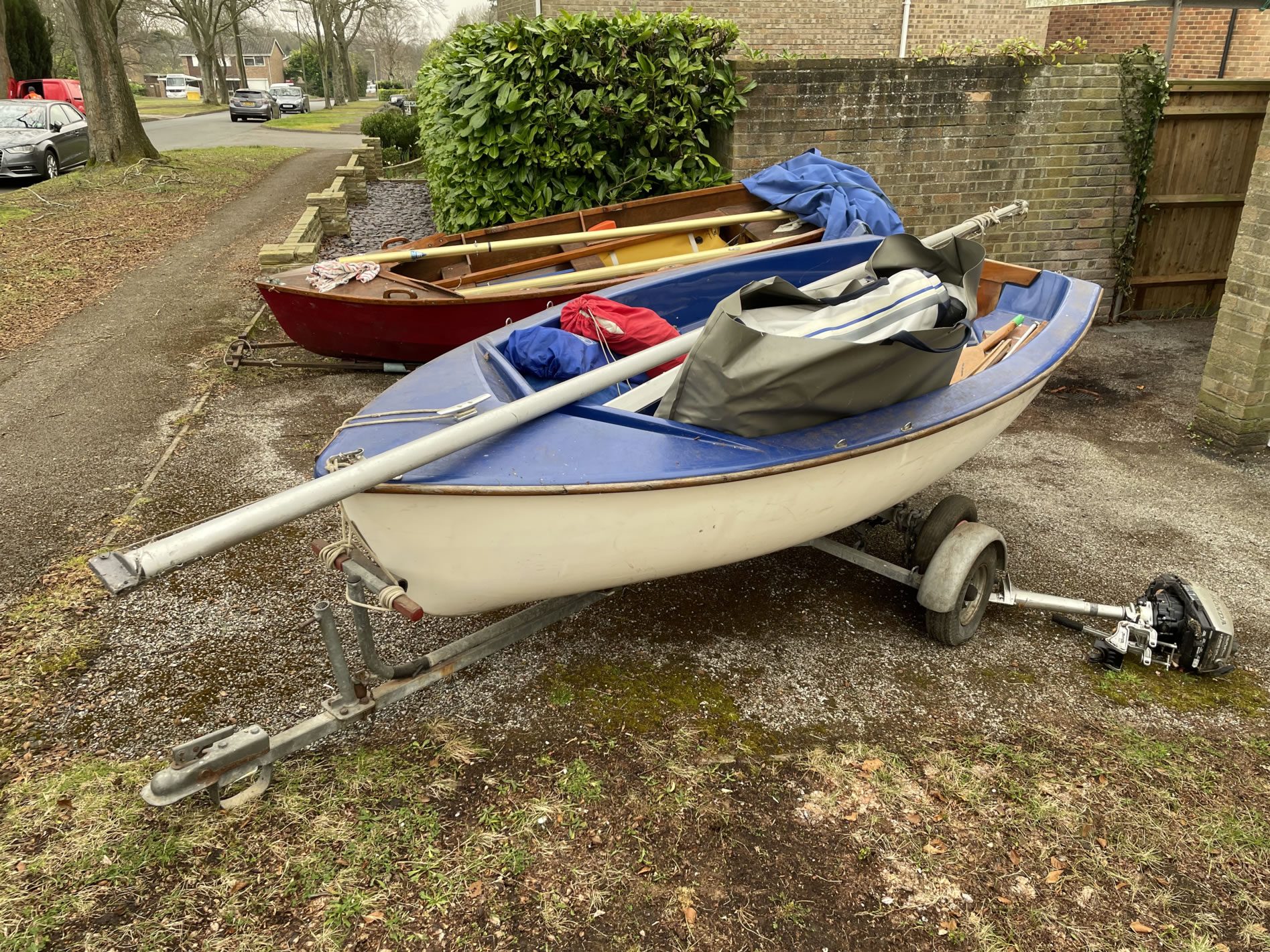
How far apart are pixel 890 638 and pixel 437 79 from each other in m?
7.92

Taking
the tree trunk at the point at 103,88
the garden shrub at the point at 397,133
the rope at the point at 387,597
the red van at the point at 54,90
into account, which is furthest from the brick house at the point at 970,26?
the rope at the point at 387,597

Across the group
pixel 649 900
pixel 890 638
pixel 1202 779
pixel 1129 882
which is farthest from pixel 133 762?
pixel 1202 779

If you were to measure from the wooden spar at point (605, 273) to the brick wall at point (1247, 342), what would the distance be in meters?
2.81

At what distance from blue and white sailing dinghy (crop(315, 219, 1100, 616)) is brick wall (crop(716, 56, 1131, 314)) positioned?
4.45 m

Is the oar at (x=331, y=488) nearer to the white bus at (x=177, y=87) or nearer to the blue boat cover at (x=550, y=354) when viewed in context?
the blue boat cover at (x=550, y=354)

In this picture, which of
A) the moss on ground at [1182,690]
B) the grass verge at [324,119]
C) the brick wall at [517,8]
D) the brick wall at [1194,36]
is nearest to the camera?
the moss on ground at [1182,690]

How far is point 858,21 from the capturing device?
17344mm

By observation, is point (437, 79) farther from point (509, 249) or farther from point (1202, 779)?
point (1202, 779)

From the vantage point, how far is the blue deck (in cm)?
267

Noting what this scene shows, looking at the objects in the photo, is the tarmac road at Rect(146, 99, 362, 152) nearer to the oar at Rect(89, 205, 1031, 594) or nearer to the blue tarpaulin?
the blue tarpaulin

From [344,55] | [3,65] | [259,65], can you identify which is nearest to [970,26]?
[3,65]

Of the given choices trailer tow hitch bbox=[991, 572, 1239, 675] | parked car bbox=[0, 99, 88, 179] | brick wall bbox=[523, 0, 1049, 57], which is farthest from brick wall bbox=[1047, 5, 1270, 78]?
parked car bbox=[0, 99, 88, 179]

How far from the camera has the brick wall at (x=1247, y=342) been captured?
16.9 feet

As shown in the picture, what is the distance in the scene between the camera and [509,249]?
654 cm
